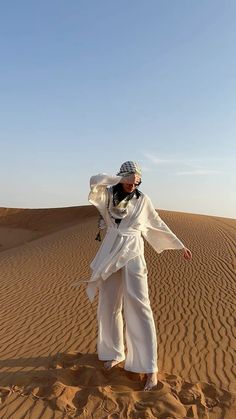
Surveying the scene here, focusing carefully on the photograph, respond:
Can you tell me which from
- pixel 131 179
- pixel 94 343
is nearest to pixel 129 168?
pixel 131 179

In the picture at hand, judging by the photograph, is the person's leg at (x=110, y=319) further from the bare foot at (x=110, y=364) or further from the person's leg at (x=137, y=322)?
the person's leg at (x=137, y=322)

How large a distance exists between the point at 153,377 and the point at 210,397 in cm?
67

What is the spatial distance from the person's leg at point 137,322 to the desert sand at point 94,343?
262 millimetres

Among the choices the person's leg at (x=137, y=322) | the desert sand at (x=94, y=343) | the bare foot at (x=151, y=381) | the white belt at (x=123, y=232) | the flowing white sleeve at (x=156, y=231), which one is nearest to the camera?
the desert sand at (x=94, y=343)

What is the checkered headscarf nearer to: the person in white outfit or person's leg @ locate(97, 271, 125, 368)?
the person in white outfit

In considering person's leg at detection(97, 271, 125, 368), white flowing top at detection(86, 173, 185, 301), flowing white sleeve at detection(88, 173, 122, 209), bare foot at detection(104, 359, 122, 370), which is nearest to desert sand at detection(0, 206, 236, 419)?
bare foot at detection(104, 359, 122, 370)

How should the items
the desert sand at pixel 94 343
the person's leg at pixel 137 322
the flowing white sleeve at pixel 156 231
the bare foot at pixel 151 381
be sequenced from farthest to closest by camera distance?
the flowing white sleeve at pixel 156 231 < the person's leg at pixel 137 322 < the bare foot at pixel 151 381 < the desert sand at pixel 94 343

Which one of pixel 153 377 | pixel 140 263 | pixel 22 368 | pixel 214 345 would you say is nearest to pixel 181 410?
pixel 153 377

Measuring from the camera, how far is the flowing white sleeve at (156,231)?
203 inches

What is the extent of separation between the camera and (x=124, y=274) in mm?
4809

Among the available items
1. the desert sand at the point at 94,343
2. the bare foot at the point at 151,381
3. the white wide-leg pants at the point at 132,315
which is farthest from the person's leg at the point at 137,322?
the desert sand at the point at 94,343

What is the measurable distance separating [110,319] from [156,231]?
1.20 meters

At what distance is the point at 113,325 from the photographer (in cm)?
503

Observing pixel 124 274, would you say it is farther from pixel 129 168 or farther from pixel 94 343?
pixel 94 343
